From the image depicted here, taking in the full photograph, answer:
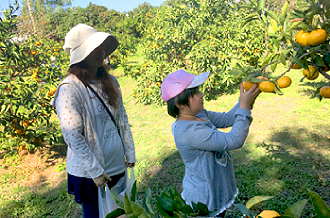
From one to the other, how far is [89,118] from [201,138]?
655 millimetres

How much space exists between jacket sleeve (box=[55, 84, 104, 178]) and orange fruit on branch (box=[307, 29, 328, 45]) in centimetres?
113

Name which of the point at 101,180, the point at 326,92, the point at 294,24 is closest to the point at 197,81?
the point at 294,24

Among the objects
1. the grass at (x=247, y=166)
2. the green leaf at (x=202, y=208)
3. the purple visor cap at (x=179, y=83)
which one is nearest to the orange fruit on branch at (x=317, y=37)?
the purple visor cap at (x=179, y=83)

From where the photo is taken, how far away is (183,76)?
122 cm

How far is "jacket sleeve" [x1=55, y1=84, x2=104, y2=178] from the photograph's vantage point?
1356mm

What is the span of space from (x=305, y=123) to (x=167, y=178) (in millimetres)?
2417

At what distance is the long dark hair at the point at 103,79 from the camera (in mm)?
1455

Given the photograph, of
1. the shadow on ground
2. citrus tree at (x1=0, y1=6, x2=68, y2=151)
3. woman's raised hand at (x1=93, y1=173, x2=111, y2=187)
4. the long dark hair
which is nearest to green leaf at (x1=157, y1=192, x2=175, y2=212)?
woman's raised hand at (x1=93, y1=173, x2=111, y2=187)

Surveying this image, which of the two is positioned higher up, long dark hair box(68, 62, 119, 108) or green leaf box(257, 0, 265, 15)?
green leaf box(257, 0, 265, 15)

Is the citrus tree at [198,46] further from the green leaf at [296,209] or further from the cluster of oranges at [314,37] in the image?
the green leaf at [296,209]

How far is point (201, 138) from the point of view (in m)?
1.15

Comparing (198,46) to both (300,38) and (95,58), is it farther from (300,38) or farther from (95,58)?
(300,38)

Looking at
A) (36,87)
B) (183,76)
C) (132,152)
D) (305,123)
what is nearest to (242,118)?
(183,76)

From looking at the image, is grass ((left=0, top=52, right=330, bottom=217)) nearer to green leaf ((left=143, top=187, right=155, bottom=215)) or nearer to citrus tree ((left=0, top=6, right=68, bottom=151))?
citrus tree ((left=0, top=6, right=68, bottom=151))
